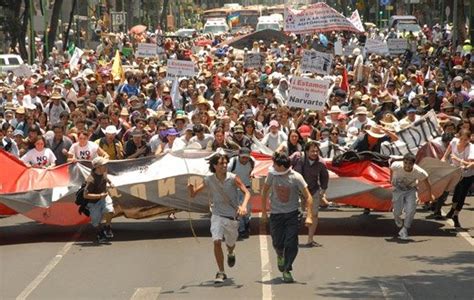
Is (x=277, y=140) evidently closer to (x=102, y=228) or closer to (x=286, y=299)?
(x=102, y=228)

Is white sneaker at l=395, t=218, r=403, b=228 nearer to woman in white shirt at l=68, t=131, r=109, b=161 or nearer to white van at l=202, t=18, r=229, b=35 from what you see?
woman in white shirt at l=68, t=131, r=109, b=161

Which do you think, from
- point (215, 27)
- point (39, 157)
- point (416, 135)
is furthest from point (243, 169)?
point (215, 27)

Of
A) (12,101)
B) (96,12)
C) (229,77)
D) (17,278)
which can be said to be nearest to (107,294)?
(17,278)

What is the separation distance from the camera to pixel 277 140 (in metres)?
19.5

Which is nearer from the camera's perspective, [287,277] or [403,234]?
[287,277]

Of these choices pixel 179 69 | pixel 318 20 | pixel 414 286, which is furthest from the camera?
pixel 318 20

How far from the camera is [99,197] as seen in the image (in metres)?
16.4

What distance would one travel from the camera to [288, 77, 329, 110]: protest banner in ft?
74.7

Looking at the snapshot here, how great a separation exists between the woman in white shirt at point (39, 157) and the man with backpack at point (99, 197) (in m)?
2.03

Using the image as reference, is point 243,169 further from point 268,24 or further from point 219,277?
point 268,24

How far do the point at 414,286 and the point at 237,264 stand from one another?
2.29m

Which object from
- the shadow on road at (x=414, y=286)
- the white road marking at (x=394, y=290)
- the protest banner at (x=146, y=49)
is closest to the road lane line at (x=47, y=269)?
the shadow on road at (x=414, y=286)

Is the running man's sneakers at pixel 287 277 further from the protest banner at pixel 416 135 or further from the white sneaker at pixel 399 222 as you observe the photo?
the protest banner at pixel 416 135

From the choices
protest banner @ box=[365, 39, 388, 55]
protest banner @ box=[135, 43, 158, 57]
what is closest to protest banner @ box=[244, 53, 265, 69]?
protest banner @ box=[135, 43, 158, 57]
